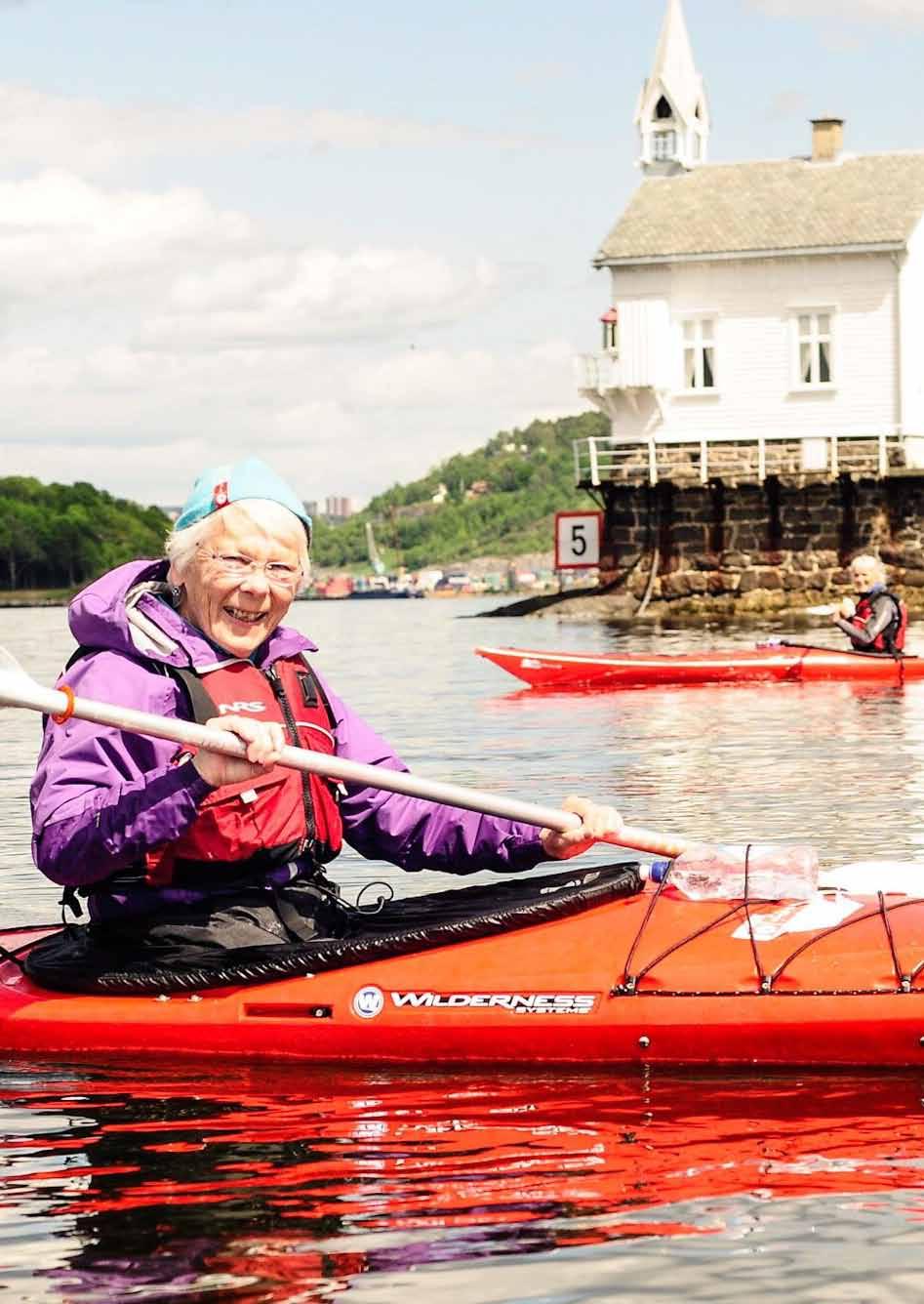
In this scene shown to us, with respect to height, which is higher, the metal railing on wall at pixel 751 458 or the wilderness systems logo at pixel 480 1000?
the metal railing on wall at pixel 751 458

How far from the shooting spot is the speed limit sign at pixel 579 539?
4206cm

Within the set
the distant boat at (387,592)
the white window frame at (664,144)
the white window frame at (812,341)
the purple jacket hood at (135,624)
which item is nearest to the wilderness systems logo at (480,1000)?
the purple jacket hood at (135,624)

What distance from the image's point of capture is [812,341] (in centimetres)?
3966

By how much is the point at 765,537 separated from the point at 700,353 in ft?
12.5

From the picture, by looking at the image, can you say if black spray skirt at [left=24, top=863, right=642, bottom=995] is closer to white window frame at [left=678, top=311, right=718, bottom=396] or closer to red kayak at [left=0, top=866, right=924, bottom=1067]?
red kayak at [left=0, top=866, right=924, bottom=1067]

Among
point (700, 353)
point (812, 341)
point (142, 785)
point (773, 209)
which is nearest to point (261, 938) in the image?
point (142, 785)

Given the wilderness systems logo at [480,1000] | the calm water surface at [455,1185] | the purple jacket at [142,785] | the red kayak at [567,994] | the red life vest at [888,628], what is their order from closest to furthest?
the calm water surface at [455,1185], the purple jacket at [142,785], the red kayak at [567,994], the wilderness systems logo at [480,1000], the red life vest at [888,628]

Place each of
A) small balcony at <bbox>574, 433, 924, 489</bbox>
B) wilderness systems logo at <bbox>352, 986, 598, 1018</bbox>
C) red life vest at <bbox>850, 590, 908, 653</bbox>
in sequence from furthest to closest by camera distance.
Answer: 1. small balcony at <bbox>574, 433, 924, 489</bbox>
2. red life vest at <bbox>850, 590, 908, 653</bbox>
3. wilderness systems logo at <bbox>352, 986, 598, 1018</bbox>

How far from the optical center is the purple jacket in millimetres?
5379

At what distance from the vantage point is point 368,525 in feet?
589

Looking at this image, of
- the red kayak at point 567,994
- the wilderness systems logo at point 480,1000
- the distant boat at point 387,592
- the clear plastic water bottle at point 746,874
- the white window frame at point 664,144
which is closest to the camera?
the red kayak at point 567,994

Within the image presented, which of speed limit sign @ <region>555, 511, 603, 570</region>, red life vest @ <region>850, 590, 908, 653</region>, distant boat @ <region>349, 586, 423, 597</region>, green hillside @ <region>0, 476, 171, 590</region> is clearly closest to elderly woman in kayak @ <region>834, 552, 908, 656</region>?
red life vest @ <region>850, 590, 908, 653</region>

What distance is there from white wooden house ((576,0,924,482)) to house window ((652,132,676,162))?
76 cm

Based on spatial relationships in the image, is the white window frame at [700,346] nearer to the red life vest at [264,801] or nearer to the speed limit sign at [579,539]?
the speed limit sign at [579,539]
